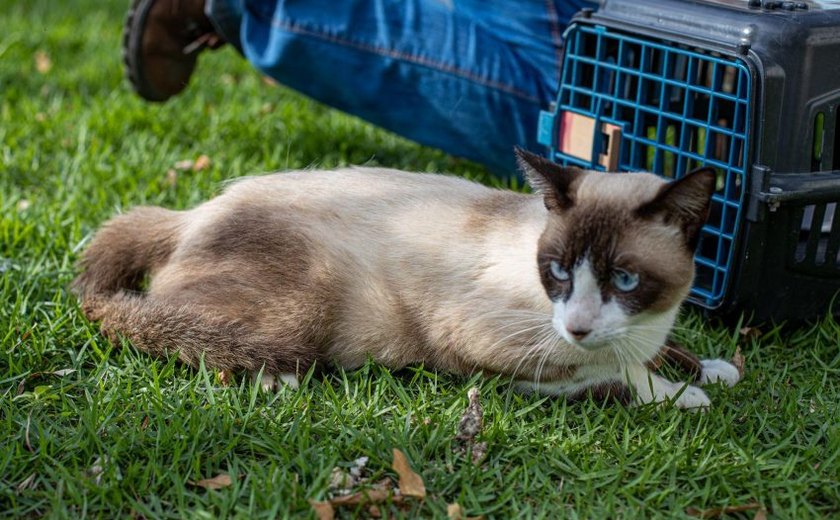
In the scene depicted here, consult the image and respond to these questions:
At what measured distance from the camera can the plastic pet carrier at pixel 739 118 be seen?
268 centimetres

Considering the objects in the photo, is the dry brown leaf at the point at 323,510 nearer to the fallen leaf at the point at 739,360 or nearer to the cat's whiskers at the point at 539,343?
the cat's whiskers at the point at 539,343

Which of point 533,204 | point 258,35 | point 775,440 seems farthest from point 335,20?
point 775,440

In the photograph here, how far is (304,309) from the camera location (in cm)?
270

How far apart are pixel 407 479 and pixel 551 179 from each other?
766mm

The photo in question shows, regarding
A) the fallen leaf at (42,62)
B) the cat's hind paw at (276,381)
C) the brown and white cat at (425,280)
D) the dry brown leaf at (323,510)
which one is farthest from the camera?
the fallen leaf at (42,62)

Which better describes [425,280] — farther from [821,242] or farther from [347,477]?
[821,242]

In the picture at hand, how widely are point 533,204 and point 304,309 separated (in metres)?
0.66

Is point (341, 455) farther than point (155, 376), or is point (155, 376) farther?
point (155, 376)

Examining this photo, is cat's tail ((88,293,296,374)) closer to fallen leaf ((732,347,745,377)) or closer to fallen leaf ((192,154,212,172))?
fallen leaf ((732,347,745,377))

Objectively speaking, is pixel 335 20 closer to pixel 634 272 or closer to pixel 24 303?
pixel 24 303

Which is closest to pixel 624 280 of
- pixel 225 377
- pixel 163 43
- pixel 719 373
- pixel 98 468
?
pixel 719 373

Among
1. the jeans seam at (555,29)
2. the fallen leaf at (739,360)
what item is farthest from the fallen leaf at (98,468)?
the jeans seam at (555,29)

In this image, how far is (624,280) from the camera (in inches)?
91.9

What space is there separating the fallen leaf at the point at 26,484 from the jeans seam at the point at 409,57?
2.02 m
